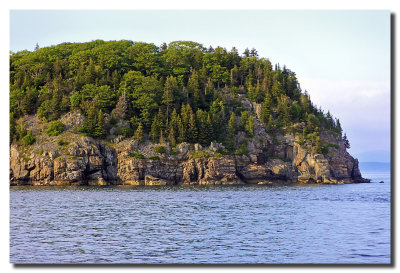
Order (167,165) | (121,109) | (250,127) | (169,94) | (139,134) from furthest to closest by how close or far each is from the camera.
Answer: (169,94), (250,127), (121,109), (139,134), (167,165)

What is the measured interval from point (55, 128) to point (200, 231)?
7821 cm

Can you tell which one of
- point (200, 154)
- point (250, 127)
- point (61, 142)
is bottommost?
point (200, 154)

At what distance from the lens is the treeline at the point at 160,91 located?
385 ft

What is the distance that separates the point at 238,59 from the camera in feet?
541

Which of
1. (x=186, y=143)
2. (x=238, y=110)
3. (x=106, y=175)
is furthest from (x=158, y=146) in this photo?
(x=238, y=110)

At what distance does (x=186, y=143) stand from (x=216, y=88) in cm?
4298

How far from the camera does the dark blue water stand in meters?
28.6

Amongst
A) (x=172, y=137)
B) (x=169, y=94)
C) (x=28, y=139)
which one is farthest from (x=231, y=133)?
(x=28, y=139)

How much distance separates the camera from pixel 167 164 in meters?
106

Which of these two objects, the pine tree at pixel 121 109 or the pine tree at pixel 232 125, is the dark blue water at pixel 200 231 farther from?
the pine tree at pixel 121 109

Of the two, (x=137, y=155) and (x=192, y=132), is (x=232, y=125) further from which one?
(x=137, y=155)

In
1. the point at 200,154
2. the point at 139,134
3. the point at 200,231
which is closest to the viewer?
the point at 200,231

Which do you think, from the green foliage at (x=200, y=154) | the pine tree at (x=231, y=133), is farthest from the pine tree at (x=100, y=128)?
the pine tree at (x=231, y=133)

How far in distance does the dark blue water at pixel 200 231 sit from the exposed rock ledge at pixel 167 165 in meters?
38.8
